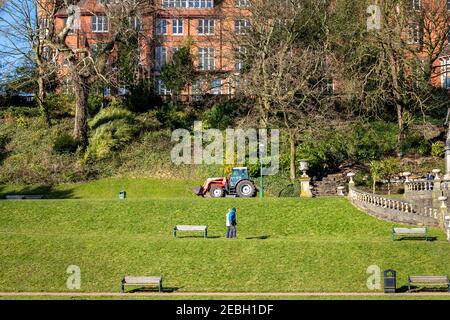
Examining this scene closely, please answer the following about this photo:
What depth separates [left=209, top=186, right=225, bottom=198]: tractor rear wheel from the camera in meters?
45.2

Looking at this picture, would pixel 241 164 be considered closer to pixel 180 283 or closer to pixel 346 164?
pixel 346 164

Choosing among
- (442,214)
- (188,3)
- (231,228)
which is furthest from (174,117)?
(442,214)

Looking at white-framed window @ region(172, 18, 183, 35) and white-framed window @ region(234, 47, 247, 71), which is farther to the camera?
white-framed window @ region(172, 18, 183, 35)

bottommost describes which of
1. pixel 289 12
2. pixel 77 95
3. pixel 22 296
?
pixel 22 296

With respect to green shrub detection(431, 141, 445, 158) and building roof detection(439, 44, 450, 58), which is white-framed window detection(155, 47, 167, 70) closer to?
building roof detection(439, 44, 450, 58)

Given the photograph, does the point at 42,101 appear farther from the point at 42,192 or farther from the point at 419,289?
the point at 419,289

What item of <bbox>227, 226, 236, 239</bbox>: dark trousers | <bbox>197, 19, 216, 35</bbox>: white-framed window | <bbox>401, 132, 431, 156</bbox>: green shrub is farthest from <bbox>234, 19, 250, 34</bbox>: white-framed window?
<bbox>227, 226, 236, 239</bbox>: dark trousers

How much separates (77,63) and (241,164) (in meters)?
13.7

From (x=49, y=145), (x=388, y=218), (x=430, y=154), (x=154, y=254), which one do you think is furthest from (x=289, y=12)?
(x=154, y=254)

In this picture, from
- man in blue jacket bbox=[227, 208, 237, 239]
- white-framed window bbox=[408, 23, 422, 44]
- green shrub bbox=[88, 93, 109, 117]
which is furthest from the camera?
green shrub bbox=[88, 93, 109, 117]

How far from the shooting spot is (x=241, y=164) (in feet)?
180

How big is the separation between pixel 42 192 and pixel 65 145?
608cm

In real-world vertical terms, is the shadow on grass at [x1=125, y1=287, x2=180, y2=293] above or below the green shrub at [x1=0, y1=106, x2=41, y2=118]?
below

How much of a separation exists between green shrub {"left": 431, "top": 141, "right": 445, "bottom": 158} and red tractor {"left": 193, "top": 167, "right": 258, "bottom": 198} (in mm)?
16901
